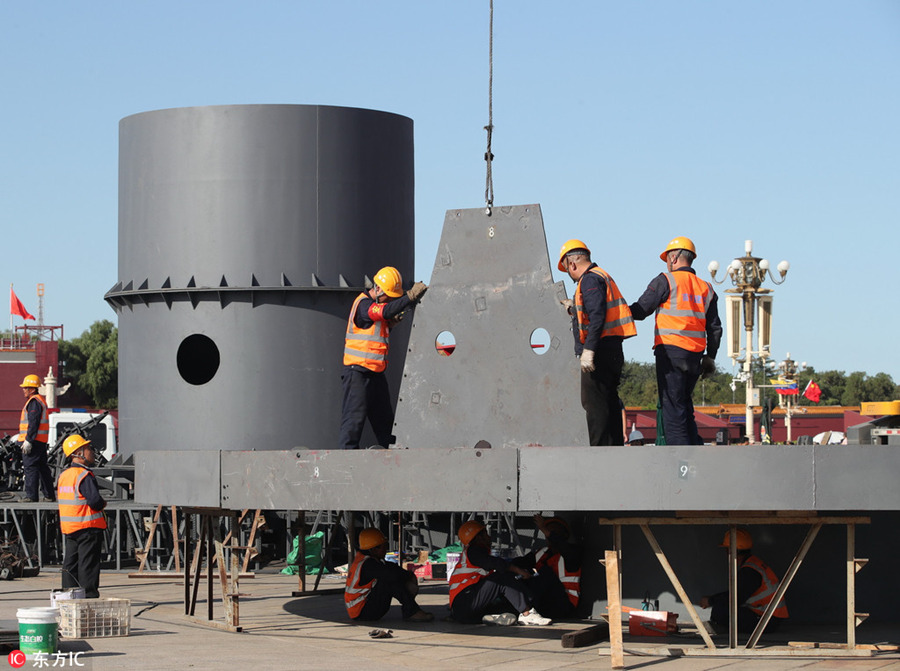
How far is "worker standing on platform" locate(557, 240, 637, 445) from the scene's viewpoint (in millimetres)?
8828

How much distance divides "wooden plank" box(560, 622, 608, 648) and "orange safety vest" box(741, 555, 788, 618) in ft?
3.68

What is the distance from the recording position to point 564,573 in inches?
414

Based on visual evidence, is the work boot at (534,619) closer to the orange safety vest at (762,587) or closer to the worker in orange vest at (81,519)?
the orange safety vest at (762,587)

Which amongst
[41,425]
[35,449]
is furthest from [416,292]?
[35,449]

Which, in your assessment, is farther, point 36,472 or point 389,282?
point 36,472

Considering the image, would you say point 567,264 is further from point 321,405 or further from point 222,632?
point 321,405

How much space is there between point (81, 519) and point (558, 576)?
408 centimetres

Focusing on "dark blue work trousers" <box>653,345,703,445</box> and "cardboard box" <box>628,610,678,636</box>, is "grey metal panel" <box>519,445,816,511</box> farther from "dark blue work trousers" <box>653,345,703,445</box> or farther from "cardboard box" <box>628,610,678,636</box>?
"cardboard box" <box>628,610,678,636</box>

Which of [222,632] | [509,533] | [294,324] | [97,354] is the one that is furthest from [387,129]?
[97,354]

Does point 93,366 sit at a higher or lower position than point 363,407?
higher

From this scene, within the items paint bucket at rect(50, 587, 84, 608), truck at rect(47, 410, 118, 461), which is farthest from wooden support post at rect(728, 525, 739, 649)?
truck at rect(47, 410, 118, 461)

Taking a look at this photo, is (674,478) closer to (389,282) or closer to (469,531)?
(469,531)

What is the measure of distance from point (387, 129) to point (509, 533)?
17.2 ft

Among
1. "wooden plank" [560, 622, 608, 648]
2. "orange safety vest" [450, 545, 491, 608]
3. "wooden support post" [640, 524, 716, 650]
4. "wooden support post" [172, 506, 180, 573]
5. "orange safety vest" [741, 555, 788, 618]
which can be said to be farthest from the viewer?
"wooden support post" [172, 506, 180, 573]
